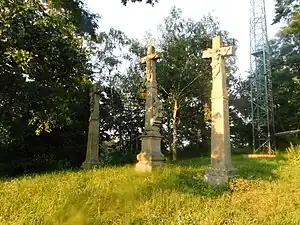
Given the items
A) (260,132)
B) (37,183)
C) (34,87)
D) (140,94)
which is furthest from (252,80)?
(37,183)

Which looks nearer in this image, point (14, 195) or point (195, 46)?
point (14, 195)

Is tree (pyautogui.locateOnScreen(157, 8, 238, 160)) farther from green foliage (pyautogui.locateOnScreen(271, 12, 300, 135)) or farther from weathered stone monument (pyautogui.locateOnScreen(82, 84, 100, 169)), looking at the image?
weathered stone monument (pyautogui.locateOnScreen(82, 84, 100, 169))

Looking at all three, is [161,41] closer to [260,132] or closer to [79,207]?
[260,132]

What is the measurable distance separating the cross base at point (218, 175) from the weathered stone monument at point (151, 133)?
2.14 metres

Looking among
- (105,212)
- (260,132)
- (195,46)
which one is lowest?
(105,212)

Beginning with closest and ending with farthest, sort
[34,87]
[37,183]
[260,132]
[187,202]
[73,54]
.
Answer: [187,202], [37,183], [34,87], [73,54], [260,132]

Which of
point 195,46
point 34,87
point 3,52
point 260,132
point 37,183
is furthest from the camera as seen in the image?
point 195,46

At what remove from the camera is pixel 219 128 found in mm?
8375

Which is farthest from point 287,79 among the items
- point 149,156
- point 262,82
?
point 149,156

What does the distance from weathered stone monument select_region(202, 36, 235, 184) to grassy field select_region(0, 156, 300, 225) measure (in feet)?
1.61

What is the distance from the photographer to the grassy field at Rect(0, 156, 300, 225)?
4738 millimetres

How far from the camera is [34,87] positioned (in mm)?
9430

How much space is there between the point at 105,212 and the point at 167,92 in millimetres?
21076

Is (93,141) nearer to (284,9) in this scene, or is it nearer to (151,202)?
(151,202)
